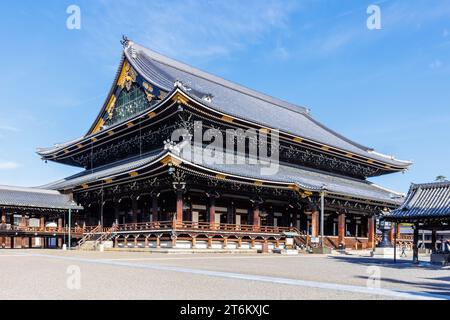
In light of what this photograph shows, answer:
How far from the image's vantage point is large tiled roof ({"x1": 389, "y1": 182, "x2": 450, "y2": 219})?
71.2ft

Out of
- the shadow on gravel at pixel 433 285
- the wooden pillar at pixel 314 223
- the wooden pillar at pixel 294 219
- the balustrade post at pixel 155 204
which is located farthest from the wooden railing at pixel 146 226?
the shadow on gravel at pixel 433 285

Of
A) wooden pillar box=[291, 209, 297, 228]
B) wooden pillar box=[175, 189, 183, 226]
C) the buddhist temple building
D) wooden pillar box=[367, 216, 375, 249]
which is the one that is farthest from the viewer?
wooden pillar box=[367, 216, 375, 249]

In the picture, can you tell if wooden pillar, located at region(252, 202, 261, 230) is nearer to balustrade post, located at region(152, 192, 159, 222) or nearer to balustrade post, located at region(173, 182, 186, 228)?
balustrade post, located at region(173, 182, 186, 228)

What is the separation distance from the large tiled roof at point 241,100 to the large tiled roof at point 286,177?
12.2 feet

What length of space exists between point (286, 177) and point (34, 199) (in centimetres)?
2628

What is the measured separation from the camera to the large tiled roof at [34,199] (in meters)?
43.6

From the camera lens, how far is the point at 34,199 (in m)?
45.5

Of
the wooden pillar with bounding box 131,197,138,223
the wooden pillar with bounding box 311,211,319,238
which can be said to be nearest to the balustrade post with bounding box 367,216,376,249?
the wooden pillar with bounding box 311,211,319,238

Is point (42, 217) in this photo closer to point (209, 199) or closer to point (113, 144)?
point (113, 144)

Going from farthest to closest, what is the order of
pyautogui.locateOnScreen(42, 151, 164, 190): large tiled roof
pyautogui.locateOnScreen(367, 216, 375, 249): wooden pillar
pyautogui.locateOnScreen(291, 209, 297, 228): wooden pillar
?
pyautogui.locateOnScreen(367, 216, 375, 249): wooden pillar, pyautogui.locateOnScreen(291, 209, 297, 228): wooden pillar, pyautogui.locateOnScreen(42, 151, 164, 190): large tiled roof

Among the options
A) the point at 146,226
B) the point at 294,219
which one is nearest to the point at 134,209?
the point at 146,226

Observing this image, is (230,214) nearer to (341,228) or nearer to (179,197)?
(179,197)

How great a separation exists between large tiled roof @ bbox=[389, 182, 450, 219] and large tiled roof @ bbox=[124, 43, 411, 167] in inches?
708

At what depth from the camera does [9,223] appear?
46.1m
